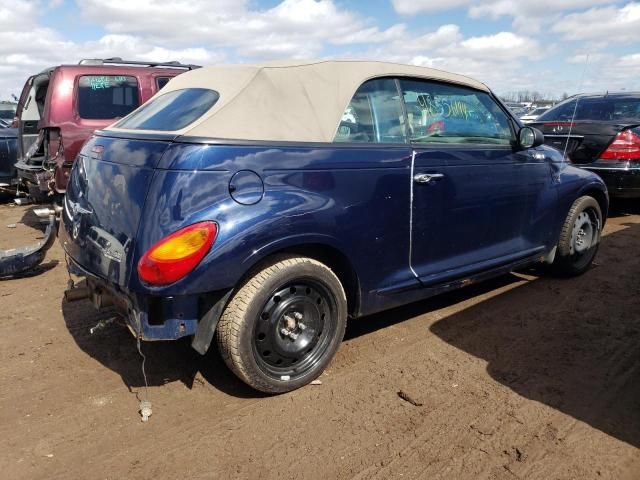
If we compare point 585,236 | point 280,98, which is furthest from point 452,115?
point 585,236

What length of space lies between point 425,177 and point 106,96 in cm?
503

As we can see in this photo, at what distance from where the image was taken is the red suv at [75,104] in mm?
6398

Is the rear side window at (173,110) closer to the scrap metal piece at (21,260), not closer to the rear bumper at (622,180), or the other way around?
the scrap metal piece at (21,260)

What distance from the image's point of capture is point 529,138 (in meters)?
4.11

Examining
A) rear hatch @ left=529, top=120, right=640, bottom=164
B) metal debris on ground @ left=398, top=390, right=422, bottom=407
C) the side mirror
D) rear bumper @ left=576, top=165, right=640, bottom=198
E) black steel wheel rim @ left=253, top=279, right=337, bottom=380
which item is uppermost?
Answer: the side mirror

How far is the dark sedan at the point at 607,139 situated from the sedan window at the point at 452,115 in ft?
10.5

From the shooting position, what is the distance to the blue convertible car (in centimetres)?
260

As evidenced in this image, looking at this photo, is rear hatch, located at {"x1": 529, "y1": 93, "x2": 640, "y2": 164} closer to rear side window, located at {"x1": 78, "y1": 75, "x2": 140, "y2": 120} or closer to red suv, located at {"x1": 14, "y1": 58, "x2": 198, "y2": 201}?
red suv, located at {"x1": 14, "y1": 58, "x2": 198, "y2": 201}

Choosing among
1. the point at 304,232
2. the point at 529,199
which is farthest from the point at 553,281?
the point at 304,232

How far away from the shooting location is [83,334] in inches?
148

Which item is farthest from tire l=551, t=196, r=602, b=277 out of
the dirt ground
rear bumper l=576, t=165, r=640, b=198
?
rear bumper l=576, t=165, r=640, b=198

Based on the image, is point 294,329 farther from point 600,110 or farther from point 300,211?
point 600,110

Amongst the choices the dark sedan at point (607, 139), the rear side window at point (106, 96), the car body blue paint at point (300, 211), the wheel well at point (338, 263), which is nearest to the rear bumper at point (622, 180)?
the dark sedan at point (607, 139)

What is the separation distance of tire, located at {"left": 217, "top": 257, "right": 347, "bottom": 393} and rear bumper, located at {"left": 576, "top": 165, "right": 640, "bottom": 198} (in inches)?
204
